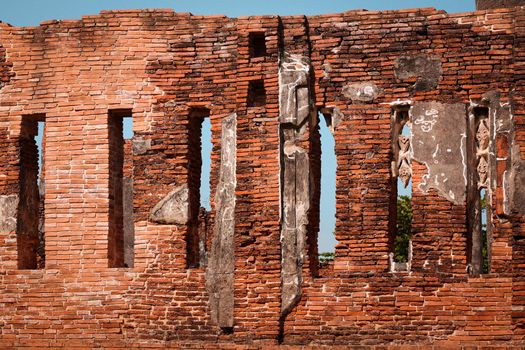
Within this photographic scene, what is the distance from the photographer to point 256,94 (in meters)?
13.8

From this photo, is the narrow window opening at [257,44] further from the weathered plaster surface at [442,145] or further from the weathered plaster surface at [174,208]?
the weathered plaster surface at [442,145]

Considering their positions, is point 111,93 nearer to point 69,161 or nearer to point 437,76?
point 69,161

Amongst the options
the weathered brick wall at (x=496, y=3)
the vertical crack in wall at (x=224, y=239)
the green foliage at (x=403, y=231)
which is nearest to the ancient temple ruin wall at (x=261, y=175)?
the vertical crack in wall at (x=224, y=239)

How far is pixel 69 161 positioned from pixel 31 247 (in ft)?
4.28

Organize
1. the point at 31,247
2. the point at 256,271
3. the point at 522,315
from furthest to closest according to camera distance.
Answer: the point at 31,247 → the point at 256,271 → the point at 522,315

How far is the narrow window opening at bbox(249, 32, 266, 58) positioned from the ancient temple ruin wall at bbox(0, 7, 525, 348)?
0.02m

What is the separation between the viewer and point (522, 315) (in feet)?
40.5

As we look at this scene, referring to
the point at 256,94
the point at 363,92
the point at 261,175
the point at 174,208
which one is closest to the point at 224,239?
the point at 174,208

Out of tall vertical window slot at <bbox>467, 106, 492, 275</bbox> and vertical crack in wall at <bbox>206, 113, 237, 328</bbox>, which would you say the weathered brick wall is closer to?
tall vertical window slot at <bbox>467, 106, 492, 275</bbox>

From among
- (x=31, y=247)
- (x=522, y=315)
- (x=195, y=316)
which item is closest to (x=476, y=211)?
(x=522, y=315)

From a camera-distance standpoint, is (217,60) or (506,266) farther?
(217,60)

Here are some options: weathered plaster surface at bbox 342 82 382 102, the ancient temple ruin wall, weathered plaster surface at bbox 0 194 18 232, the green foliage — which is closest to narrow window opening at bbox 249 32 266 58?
the ancient temple ruin wall

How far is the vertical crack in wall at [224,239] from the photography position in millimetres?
13172

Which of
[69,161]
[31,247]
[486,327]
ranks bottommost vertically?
[486,327]
